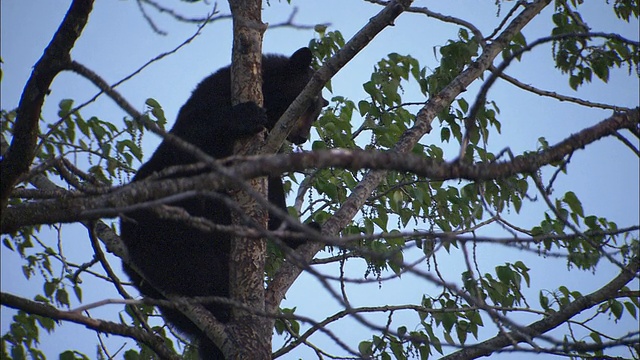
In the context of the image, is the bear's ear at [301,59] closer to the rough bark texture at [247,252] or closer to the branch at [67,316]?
the rough bark texture at [247,252]

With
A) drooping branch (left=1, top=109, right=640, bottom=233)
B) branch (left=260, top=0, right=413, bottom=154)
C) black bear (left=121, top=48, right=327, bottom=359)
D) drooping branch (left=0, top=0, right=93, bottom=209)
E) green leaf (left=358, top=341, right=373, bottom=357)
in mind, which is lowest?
drooping branch (left=1, top=109, right=640, bottom=233)

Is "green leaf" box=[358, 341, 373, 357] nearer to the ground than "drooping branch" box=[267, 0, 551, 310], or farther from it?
nearer to the ground

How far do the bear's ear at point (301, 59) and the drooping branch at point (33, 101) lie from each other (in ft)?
9.67

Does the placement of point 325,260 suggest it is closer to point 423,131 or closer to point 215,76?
point 423,131

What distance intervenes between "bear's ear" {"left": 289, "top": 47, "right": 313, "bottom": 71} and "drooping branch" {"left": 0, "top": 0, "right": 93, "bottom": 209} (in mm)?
2946

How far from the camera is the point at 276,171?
1.93 m

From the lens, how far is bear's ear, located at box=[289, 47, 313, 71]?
536 cm

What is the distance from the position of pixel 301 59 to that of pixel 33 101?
311cm

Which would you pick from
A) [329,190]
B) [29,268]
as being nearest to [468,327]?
[329,190]

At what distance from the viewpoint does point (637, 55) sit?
161 inches

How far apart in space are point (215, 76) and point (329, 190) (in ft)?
3.95

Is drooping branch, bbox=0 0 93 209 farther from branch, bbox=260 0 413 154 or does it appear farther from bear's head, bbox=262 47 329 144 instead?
bear's head, bbox=262 47 329 144

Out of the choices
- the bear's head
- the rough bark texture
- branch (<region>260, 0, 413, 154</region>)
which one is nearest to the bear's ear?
the bear's head

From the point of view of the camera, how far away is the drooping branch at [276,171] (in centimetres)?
194
